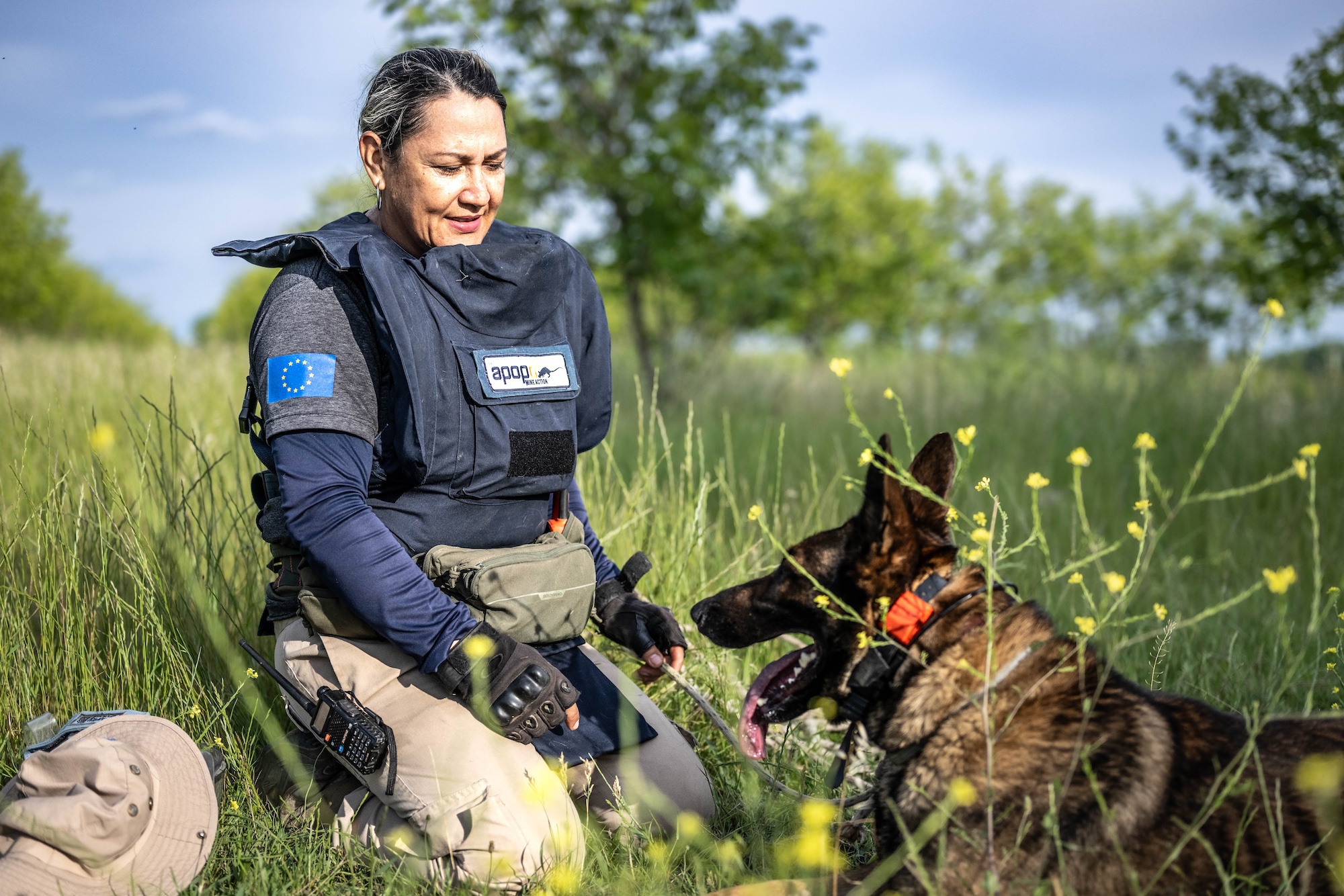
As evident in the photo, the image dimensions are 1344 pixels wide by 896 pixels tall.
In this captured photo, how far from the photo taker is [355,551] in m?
2.29

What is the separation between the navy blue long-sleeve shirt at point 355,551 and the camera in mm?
2295

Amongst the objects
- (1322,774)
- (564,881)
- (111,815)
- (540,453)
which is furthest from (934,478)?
(111,815)

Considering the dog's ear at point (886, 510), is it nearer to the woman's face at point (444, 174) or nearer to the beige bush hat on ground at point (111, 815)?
the woman's face at point (444, 174)

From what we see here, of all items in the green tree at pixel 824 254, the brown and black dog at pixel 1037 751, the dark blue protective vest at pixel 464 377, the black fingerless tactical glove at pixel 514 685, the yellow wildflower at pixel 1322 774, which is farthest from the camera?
the green tree at pixel 824 254

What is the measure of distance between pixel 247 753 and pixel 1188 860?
8.53ft

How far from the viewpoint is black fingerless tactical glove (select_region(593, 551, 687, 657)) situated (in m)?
2.87

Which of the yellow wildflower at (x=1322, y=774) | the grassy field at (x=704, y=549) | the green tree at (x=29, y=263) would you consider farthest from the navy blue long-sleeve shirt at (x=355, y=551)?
the green tree at (x=29, y=263)

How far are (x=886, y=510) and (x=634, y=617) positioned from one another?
3.57 ft

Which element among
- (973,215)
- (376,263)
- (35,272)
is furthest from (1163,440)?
(973,215)

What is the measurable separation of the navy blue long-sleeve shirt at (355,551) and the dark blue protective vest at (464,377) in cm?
20

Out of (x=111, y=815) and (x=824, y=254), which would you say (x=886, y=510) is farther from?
(x=824, y=254)

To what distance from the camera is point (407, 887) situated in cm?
228

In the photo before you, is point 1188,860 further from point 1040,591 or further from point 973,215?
point 973,215

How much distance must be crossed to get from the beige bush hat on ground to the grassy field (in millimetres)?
190
